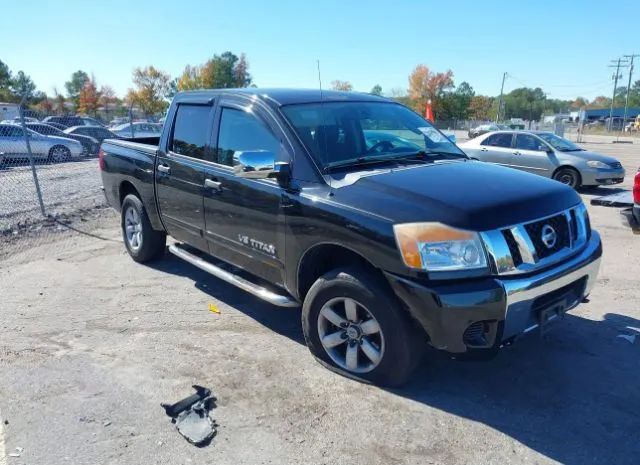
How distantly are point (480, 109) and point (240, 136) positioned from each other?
105 m

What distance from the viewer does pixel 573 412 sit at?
3.20 meters

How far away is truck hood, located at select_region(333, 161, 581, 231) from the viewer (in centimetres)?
304

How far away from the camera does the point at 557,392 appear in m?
3.41

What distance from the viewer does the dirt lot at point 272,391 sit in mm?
2889

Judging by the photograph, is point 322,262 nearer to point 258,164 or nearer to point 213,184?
point 258,164

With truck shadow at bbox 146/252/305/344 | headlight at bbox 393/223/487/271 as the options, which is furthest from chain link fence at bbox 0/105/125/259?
headlight at bbox 393/223/487/271

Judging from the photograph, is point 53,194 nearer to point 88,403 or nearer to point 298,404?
Answer: point 88,403

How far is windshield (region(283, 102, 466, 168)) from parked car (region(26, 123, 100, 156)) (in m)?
18.6

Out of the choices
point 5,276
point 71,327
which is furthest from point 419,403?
point 5,276

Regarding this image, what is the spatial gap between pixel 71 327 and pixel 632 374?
444 centimetres

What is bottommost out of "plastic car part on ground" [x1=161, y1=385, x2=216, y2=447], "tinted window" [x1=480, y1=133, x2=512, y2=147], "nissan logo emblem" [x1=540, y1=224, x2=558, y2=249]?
"plastic car part on ground" [x1=161, y1=385, x2=216, y2=447]

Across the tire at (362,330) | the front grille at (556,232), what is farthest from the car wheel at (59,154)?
the front grille at (556,232)

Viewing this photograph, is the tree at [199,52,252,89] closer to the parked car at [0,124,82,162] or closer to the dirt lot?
the parked car at [0,124,82,162]

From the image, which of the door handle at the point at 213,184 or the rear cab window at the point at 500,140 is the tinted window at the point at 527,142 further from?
the door handle at the point at 213,184
